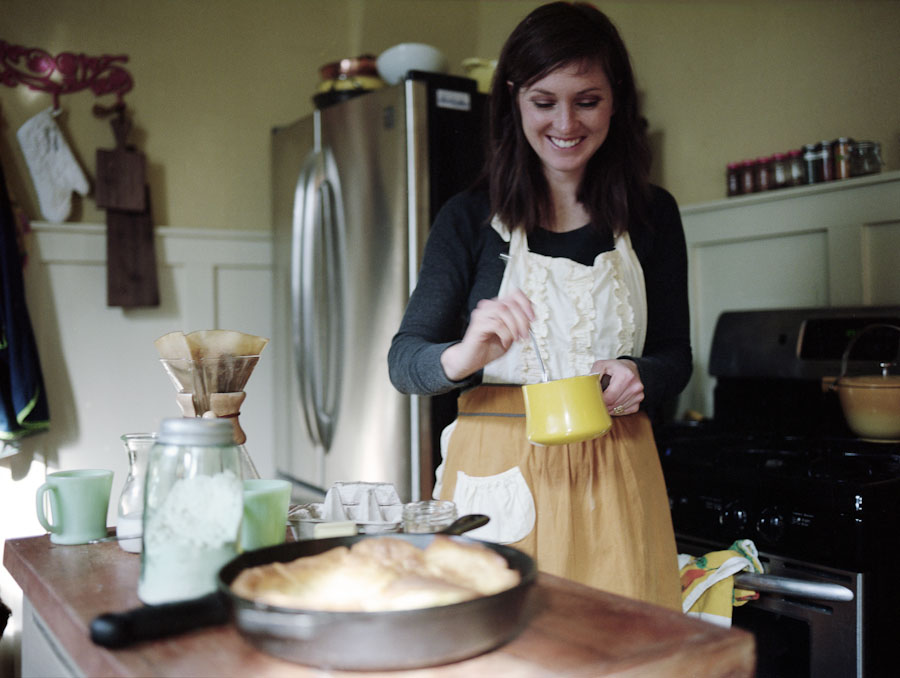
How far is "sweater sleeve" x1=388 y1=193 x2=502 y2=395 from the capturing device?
146 centimetres

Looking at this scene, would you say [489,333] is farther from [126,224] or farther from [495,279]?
[126,224]

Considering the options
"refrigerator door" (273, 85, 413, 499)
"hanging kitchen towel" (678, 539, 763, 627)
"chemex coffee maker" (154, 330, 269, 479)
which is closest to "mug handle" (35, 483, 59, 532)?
"chemex coffee maker" (154, 330, 269, 479)

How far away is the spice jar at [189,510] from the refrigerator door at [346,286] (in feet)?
4.85

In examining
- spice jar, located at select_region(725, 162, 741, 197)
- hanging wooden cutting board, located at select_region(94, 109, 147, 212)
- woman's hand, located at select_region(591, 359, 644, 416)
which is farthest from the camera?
hanging wooden cutting board, located at select_region(94, 109, 147, 212)

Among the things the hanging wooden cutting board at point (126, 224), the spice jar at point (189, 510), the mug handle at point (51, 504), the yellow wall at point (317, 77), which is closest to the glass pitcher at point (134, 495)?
the mug handle at point (51, 504)

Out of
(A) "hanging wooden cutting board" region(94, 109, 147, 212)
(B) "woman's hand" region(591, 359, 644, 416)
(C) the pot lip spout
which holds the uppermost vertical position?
(A) "hanging wooden cutting board" region(94, 109, 147, 212)

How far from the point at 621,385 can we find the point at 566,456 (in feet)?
0.49

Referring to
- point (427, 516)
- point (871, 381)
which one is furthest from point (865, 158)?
point (427, 516)

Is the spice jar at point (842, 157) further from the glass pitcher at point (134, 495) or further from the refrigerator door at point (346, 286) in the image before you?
the glass pitcher at point (134, 495)

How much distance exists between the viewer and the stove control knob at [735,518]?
1.76 metres

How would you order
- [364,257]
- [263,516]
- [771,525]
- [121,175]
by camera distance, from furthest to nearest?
1. [121,175]
2. [364,257]
3. [771,525]
4. [263,516]

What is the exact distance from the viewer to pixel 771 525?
1.71m

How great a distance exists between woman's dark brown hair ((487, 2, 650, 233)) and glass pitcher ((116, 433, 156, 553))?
2.46 ft

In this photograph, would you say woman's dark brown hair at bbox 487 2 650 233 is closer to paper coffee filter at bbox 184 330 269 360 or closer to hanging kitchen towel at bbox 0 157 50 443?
paper coffee filter at bbox 184 330 269 360
